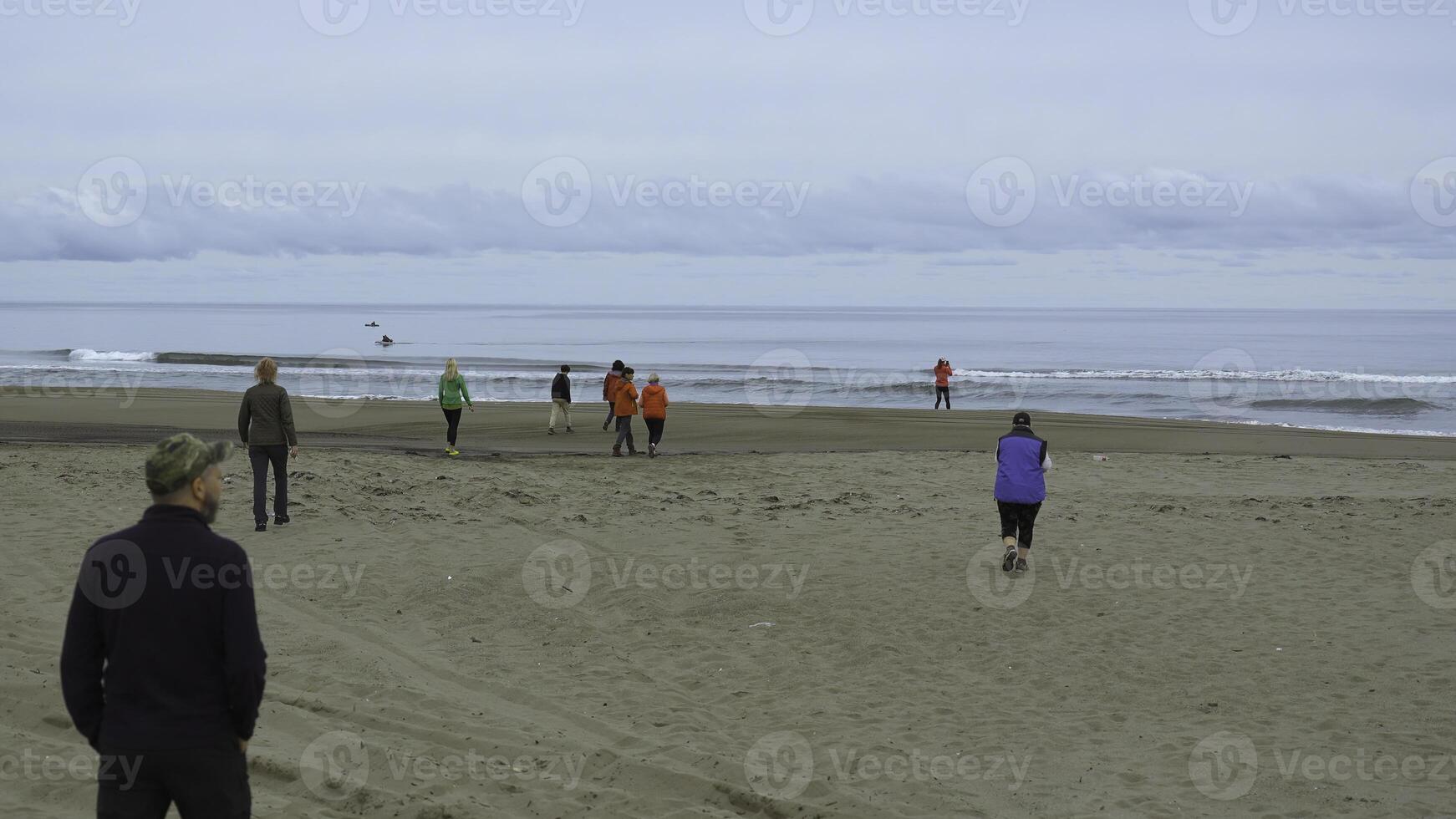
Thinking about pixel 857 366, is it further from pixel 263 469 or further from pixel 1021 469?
pixel 1021 469

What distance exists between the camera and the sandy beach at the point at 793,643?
575 centimetres

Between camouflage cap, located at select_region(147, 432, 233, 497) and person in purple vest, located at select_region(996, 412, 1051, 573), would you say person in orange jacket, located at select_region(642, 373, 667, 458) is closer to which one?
person in purple vest, located at select_region(996, 412, 1051, 573)

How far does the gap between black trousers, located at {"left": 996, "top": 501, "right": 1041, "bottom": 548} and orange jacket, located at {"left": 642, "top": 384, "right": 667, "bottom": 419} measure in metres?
9.82

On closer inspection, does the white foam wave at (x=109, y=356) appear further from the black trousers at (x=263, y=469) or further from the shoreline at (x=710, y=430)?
the black trousers at (x=263, y=469)

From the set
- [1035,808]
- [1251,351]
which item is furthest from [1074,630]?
[1251,351]

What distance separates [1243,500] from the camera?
48.8 feet

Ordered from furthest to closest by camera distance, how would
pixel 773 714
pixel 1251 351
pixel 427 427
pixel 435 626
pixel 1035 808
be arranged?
pixel 1251 351
pixel 427 427
pixel 435 626
pixel 773 714
pixel 1035 808

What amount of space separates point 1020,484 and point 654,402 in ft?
33.7

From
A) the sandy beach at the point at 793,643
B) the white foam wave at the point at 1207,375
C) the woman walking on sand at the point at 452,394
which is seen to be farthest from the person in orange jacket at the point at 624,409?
the white foam wave at the point at 1207,375

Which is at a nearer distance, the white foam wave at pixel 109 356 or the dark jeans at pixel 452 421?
the dark jeans at pixel 452 421

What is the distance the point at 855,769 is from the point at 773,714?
41.6 inches

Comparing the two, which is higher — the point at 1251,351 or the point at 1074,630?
the point at 1251,351

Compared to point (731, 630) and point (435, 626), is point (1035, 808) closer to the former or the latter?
point (731, 630)

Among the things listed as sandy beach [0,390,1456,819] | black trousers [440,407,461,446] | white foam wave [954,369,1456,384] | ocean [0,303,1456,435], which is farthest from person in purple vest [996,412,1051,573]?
white foam wave [954,369,1456,384]
